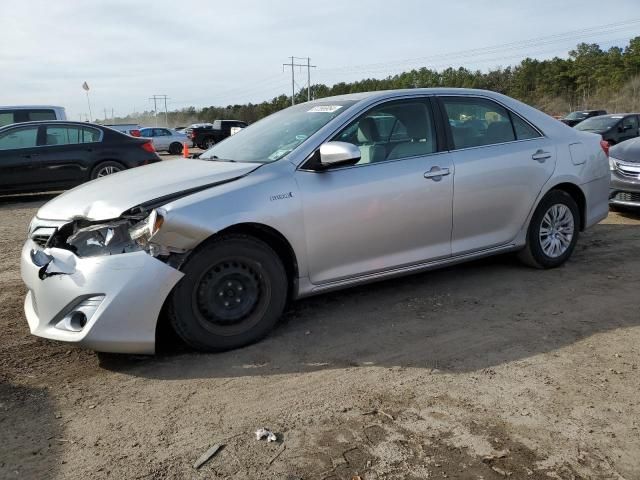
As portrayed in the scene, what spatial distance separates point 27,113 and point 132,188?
10.8m

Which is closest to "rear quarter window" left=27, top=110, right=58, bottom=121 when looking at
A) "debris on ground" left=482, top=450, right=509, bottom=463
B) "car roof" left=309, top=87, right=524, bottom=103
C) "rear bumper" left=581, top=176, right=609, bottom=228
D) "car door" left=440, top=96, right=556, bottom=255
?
"car roof" left=309, top=87, right=524, bottom=103

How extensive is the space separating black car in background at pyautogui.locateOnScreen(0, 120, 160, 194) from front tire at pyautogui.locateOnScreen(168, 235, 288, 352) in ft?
25.3

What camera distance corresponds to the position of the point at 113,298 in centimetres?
311

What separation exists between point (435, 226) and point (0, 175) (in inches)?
339

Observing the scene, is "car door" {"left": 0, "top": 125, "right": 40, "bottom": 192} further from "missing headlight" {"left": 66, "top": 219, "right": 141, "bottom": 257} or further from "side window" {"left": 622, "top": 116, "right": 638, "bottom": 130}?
"side window" {"left": 622, "top": 116, "right": 638, "bottom": 130}

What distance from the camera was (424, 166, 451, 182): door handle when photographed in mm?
4188

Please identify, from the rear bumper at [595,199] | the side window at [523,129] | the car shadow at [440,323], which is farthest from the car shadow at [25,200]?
the rear bumper at [595,199]

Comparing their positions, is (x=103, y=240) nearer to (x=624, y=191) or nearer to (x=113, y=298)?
(x=113, y=298)

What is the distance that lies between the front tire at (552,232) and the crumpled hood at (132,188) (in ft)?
8.70

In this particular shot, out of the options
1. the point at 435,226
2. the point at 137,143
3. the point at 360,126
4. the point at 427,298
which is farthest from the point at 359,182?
the point at 137,143

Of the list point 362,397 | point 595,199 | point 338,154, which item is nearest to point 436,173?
point 338,154

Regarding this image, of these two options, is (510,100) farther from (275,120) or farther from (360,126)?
(275,120)

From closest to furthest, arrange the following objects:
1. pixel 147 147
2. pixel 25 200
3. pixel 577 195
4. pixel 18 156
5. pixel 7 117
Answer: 1. pixel 577 195
2. pixel 18 156
3. pixel 25 200
4. pixel 147 147
5. pixel 7 117

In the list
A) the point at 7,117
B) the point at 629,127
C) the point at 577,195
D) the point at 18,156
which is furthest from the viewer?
the point at 629,127
